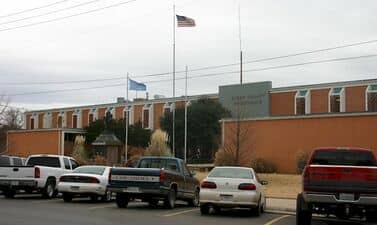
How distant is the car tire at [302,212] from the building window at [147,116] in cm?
9345

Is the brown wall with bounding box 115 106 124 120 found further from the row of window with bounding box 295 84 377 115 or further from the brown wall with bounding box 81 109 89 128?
the row of window with bounding box 295 84 377 115

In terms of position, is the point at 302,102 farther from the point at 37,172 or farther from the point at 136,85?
the point at 37,172

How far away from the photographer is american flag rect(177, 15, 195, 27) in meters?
50.6

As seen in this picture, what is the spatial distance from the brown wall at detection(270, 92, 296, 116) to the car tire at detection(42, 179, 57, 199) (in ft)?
226

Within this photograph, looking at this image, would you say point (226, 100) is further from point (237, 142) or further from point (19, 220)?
point (19, 220)

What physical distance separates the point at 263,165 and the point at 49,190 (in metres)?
25.4

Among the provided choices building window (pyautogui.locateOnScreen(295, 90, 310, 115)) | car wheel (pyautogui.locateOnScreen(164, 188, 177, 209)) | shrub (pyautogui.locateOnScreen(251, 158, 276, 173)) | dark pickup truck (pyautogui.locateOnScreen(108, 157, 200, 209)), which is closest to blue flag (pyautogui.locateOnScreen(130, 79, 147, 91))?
shrub (pyautogui.locateOnScreen(251, 158, 276, 173))

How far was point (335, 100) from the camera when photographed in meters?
87.9

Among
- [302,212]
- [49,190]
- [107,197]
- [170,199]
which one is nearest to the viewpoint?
[302,212]

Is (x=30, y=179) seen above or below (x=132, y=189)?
below

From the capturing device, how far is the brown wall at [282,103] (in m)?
92.0

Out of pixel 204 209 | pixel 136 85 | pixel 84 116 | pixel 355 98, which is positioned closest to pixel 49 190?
pixel 204 209

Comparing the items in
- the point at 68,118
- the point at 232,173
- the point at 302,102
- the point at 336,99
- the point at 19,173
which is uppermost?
the point at 336,99

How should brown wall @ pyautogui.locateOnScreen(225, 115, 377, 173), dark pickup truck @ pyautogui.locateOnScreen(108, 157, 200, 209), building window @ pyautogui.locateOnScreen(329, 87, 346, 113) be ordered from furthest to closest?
building window @ pyautogui.locateOnScreen(329, 87, 346, 113) < brown wall @ pyautogui.locateOnScreen(225, 115, 377, 173) < dark pickup truck @ pyautogui.locateOnScreen(108, 157, 200, 209)
